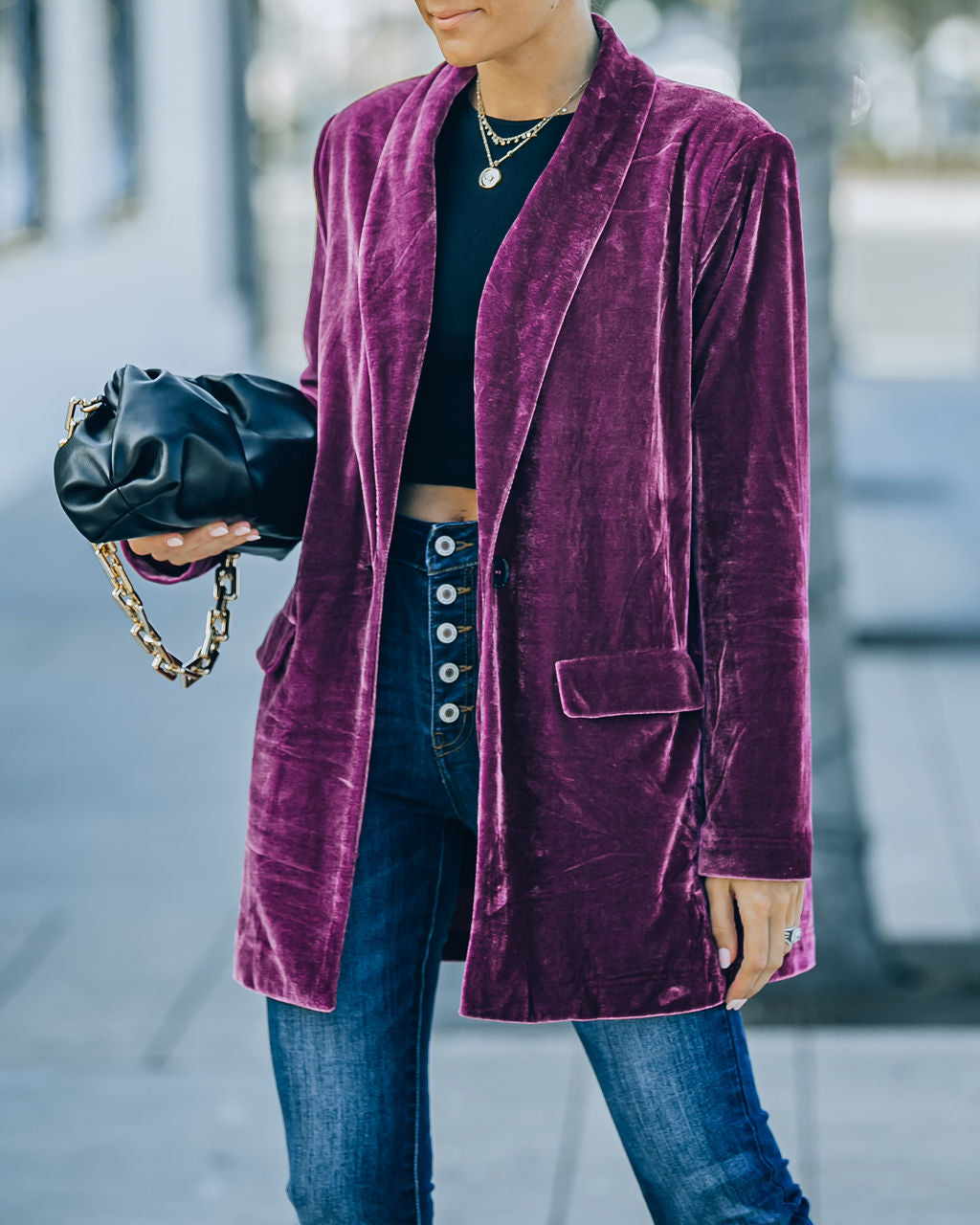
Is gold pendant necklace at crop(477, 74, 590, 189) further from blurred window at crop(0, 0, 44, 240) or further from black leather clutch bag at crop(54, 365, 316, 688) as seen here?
blurred window at crop(0, 0, 44, 240)

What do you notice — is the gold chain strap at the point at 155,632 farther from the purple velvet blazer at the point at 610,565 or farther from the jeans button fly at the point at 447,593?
the jeans button fly at the point at 447,593

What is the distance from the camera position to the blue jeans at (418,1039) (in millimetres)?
1911

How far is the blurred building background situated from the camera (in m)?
3.58

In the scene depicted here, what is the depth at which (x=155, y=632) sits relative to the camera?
2.07m

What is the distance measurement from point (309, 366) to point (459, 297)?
31 centimetres

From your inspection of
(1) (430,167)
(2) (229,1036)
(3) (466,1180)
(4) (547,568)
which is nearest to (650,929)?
(4) (547,568)

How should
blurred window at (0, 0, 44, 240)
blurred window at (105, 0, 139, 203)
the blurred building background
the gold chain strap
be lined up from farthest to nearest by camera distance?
blurred window at (105, 0, 139, 203)
blurred window at (0, 0, 44, 240)
the blurred building background
the gold chain strap

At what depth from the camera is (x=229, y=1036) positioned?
415 cm

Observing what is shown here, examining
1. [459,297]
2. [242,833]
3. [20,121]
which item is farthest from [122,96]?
[459,297]

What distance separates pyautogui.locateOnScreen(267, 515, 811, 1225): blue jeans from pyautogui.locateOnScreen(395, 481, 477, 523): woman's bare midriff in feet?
0.06

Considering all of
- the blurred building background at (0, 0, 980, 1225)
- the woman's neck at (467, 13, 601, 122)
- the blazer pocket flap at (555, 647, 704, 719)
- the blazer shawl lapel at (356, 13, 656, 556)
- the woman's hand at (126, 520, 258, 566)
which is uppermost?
the woman's neck at (467, 13, 601, 122)

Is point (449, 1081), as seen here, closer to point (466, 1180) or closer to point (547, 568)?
point (466, 1180)

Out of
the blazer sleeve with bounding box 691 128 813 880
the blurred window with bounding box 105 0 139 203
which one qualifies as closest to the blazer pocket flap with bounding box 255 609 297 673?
the blazer sleeve with bounding box 691 128 813 880

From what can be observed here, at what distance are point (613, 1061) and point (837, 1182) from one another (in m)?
1.72
